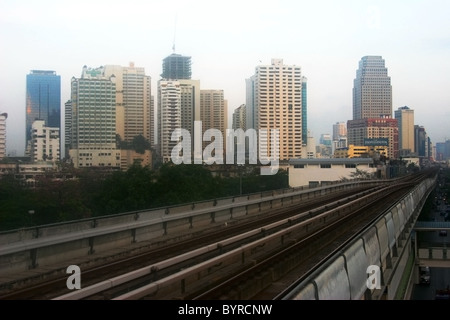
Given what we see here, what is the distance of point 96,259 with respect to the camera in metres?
10.1

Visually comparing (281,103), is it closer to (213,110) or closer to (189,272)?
(213,110)

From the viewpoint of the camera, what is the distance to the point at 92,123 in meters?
53.9

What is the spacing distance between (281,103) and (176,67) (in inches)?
806

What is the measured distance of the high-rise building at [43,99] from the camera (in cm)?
5291

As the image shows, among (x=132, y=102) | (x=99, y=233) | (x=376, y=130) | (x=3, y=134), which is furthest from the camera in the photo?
(x=376, y=130)

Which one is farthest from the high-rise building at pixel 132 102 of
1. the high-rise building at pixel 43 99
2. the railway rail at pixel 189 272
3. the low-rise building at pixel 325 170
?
the railway rail at pixel 189 272

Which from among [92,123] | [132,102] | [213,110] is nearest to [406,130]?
[213,110]

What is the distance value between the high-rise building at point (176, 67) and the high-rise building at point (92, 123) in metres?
26.2

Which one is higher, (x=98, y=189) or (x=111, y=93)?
(x=111, y=93)

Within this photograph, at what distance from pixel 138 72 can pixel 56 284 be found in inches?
2274

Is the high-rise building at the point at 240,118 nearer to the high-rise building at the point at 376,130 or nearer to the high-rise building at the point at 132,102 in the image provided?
the high-rise building at the point at 132,102

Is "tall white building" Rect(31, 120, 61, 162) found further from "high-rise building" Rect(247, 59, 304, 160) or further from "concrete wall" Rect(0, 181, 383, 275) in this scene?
"concrete wall" Rect(0, 181, 383, 275)

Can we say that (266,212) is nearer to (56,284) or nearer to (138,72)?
(56,284)
